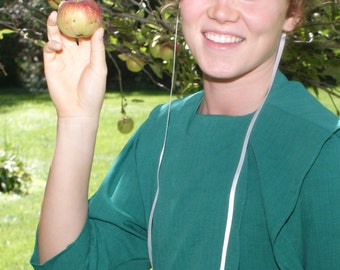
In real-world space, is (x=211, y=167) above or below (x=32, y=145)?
above

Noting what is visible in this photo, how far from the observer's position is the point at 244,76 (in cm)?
150

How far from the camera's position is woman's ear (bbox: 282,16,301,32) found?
1.51m

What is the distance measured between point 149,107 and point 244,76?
9342mm

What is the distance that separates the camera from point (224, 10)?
1.44 m

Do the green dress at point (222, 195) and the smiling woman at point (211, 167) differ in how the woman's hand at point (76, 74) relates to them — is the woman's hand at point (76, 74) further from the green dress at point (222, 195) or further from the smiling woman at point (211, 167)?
the green dress at point (222, 195)

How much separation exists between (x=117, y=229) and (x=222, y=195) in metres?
0.29

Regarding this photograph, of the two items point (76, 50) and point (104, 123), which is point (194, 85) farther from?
point (104, 123)

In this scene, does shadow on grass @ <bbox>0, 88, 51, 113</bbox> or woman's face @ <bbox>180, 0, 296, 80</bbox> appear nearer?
woman's face @ <bbox>180, 0, 296, 80</bbox>

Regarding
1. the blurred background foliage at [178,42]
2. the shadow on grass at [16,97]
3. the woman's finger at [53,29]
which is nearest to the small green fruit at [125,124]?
the blurred background foliage at [178,42]

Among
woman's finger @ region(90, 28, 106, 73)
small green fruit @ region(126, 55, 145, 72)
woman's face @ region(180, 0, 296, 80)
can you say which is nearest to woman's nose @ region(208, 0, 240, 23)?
woman's face @ region(180, 0, 296, 80)

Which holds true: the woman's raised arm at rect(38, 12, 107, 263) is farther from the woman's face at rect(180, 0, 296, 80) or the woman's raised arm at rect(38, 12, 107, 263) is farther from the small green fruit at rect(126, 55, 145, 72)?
the small green fruit at rect(126, 55, 145, 72)

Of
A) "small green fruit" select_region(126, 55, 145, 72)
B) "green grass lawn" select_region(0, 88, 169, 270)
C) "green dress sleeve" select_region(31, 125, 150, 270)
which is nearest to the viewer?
"green dress sleeve" select_region(31, 125, 150, 270)

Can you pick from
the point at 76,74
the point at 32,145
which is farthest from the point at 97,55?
the point at 32,145

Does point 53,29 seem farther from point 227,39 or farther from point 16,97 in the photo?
point 16,97
